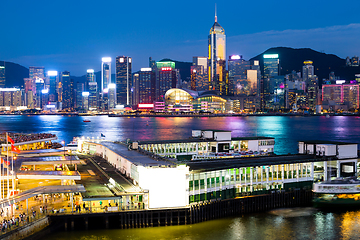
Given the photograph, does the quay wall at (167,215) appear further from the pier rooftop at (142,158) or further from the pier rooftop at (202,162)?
the pier rooftop at (142,158)

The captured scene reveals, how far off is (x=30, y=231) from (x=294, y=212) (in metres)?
22.6

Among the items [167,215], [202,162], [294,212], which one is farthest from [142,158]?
[294,212]

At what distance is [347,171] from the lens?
4169 cm

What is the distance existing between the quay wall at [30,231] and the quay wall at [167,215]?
0.82 metres

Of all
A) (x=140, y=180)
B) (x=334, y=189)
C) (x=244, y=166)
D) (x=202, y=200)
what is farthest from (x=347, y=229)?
(x=140, y=180)

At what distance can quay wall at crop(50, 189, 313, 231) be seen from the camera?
95.7 feet

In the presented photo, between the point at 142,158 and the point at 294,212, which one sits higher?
the point at 142,158

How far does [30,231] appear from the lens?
87.8 ft

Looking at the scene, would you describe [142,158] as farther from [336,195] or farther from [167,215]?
[336,195]

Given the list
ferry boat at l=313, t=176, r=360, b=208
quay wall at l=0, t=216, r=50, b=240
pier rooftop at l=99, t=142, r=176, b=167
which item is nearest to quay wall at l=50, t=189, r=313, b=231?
quay wall at l=0, t=216, r=50, b=240

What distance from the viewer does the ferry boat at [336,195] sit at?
125 feet

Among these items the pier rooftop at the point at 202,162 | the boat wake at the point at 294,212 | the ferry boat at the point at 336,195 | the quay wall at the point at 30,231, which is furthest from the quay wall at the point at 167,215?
the ferry boat at the point at 336,195

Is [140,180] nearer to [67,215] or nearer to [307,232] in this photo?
[67,215]

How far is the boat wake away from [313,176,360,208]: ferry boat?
1.61 meters
